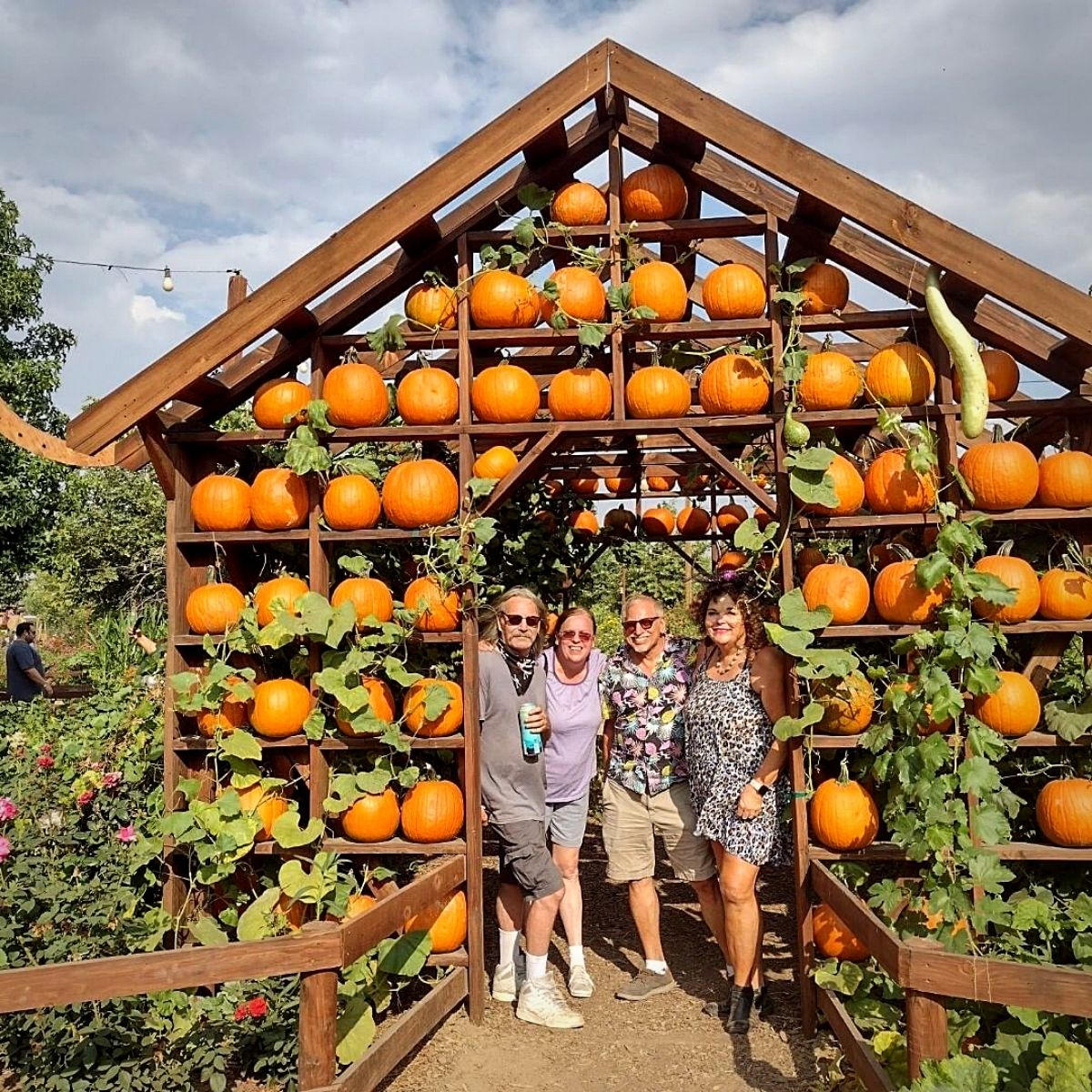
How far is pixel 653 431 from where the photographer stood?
427cm

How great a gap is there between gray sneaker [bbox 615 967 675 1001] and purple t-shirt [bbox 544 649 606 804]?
0.92m

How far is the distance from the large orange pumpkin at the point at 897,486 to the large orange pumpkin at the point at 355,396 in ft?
7.21

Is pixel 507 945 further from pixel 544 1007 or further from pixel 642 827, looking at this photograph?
pixel 642 827

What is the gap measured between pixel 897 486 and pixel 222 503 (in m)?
2.99

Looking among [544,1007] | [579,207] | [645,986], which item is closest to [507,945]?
[544,1007]

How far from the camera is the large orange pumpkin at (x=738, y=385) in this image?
413cm

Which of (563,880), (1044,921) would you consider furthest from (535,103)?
(1044,921)

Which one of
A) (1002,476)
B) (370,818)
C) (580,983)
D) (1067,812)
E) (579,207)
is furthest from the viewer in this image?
(580,983)

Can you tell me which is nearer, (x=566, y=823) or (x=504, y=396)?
(x=504, y=396)

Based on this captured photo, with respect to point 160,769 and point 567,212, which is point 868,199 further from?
point 160,769

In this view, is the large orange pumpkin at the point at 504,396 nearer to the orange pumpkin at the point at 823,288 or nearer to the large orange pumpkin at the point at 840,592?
the orange pumpkin at the point at 823,288

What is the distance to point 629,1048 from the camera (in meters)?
3.92

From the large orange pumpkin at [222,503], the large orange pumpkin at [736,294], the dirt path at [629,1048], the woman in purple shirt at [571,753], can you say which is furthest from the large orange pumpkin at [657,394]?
the dirt path at [629,1048]

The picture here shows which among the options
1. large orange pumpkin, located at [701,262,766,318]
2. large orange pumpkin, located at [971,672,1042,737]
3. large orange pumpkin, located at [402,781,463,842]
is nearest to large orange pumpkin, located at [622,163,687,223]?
large orange pumpkin, located at [701,262,766,318]
